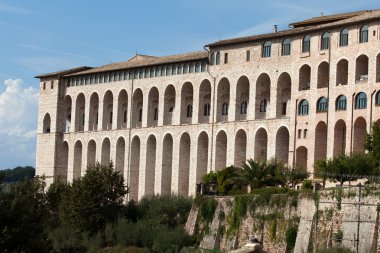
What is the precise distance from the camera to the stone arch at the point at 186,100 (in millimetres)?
86812

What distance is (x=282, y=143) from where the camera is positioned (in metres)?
77.6

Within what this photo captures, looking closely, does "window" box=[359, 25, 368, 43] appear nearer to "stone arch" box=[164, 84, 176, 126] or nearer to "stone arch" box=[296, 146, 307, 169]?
"stone arch" box=[296, 146, 307, 169]

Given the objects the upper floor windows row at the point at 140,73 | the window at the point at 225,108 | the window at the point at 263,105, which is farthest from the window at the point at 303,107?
the upper floor windows row at the point at 140,73

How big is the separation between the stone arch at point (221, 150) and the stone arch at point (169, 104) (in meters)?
6.77

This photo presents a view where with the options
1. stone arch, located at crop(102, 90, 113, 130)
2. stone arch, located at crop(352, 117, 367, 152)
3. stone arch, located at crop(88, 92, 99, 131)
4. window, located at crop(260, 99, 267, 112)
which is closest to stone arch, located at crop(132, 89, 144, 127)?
stone arch, located at crop(102, 90, 113, 130)

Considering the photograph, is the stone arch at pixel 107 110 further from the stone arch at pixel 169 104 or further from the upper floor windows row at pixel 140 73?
the stone arch at pixel 169 104

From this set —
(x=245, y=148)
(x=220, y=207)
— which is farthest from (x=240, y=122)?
(x=220, y=207)

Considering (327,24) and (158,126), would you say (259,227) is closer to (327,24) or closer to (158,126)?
(327,24)

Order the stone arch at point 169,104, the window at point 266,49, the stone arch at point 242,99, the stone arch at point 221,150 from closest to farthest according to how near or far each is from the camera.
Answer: the window at point 266,49 < the stone arch at point 242,99 < the stone arch at point 221,150 < the stone arch at point 169,104

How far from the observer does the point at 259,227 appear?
200ft

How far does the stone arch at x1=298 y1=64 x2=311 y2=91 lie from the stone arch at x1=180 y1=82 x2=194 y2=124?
12879mm

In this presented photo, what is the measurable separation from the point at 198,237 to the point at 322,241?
40.5 ft

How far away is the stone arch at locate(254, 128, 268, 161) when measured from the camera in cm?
7931

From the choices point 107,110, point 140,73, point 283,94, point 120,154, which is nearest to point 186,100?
point 140,73
